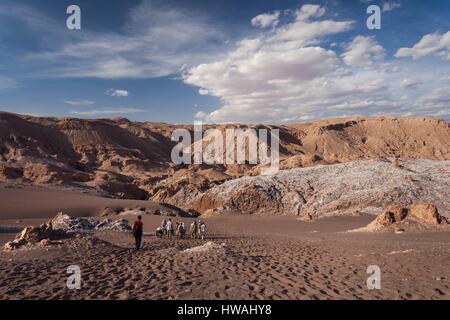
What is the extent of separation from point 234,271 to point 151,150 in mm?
A: 67716

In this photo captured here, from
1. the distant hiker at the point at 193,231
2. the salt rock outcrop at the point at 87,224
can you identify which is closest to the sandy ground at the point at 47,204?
the salt rock outcrop at the point at 87,224

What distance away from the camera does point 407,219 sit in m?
18.0

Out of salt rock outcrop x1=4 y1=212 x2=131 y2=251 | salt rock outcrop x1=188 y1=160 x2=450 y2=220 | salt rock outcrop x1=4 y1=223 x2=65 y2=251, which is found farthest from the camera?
salt rock outcrop x1=188 y1=160 x2=450 y2=220

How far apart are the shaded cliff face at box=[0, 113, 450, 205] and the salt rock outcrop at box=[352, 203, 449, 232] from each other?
668 inches

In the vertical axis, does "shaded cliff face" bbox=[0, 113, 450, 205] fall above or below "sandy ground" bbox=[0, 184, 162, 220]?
above

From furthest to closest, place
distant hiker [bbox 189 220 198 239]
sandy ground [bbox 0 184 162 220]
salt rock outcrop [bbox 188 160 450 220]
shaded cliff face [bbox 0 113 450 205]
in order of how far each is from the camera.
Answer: shaded cliff face [bbox 0 113 450 205] → sandy ground [bbox 0 184 162 220] → salt rock outcrop [bbox 188 160 450 220] → distant hiker [bbox 189 220 198 239]

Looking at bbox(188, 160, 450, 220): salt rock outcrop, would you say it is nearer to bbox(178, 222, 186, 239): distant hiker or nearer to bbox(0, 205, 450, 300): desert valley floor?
bbox(178, 222, 186, 239): distant hiker

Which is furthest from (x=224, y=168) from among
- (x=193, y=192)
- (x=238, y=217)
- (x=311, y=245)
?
(x=311, y=245)

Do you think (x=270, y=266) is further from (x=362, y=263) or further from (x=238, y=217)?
(x=238, y=217)

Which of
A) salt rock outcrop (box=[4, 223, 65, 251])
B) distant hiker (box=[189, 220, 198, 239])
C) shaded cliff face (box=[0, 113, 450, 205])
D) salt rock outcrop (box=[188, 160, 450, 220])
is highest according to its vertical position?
shaded cliff face (box=[0, 113, 450, 205])

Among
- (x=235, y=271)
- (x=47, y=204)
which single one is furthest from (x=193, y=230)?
(x=47, y=204)

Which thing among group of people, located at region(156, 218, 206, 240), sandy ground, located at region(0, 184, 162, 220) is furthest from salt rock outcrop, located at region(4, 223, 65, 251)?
sandy ground, located at region(0, 184, 162, 220)

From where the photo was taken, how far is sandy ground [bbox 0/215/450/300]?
7320 mm

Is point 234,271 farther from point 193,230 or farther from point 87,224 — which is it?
point 87,224
